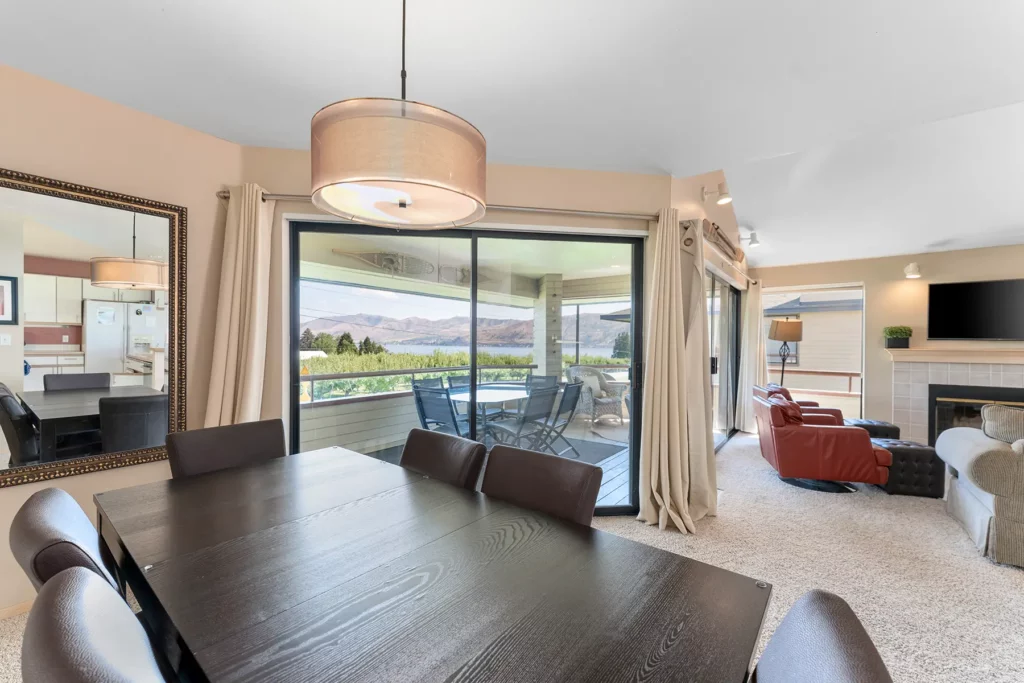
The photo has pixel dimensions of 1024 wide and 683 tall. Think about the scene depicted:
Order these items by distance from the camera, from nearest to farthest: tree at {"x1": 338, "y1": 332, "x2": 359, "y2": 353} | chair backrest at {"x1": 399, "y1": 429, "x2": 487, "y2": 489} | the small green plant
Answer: chair backrest at {"x1": 399, "y1": 429, "x2": 487, "y2": 489}, tree at {"x1": 338, "y1": 332, "x2": 359, "y2": 353}, the small green plant

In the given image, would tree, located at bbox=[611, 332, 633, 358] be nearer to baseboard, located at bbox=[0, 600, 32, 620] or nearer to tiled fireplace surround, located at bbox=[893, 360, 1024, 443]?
baseboard, located at bbox=[0, 600, 32, 620]

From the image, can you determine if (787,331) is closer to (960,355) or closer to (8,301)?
(960,355)

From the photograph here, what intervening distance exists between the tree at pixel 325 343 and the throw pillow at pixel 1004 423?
4.03 meters

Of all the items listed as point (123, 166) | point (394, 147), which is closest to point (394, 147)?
point (394, 147)

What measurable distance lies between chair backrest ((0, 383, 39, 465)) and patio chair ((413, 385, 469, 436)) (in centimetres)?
193

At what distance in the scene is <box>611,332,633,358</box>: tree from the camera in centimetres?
337

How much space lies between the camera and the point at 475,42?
1.78 meters

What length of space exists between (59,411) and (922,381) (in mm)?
7940

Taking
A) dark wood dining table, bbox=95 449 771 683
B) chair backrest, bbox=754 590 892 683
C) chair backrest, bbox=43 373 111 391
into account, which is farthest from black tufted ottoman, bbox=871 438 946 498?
chair backrest, bbox=43 373 111 391

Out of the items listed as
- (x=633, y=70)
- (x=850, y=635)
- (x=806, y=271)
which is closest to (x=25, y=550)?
(x=850, y=635)

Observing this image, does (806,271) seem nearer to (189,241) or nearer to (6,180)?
(189,241)

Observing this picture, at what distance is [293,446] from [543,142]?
8.03 ft

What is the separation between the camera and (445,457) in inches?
74.7

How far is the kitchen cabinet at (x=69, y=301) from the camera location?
2199mm
